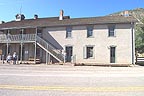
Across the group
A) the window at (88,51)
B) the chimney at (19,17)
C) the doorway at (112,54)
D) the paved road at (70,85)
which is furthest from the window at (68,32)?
the paved road at (70,85)

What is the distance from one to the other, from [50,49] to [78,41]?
14.6 ft

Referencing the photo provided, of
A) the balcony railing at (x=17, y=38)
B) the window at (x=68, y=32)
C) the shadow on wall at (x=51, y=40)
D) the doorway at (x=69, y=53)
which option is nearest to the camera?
the doorway at (x=69, y=53)

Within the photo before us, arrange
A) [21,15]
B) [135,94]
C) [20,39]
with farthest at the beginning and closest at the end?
[21,15], [20,39], [135,94]

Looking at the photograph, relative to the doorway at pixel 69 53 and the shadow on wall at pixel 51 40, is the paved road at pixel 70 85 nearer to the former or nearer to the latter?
the doorway at pixel 69 53

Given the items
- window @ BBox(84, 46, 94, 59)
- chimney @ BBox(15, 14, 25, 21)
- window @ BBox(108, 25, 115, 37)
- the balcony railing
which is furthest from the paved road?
chimney @ BBox(15, 14, 25, 21)

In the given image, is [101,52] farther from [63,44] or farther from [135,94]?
[135,94]

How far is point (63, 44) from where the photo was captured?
3825 centimetres

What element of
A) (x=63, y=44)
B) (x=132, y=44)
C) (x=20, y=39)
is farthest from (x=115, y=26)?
(x=20, y=39)

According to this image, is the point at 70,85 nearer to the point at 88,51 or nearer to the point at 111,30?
the point at 111,30

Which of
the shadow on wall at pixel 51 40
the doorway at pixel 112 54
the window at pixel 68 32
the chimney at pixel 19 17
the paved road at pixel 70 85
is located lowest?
the paved road at pixel 70 85

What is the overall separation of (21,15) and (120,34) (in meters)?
25.3

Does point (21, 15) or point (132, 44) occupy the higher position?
point (21, 15)

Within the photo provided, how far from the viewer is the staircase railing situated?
→ 36725 mm

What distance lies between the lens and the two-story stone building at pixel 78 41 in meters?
34.8
